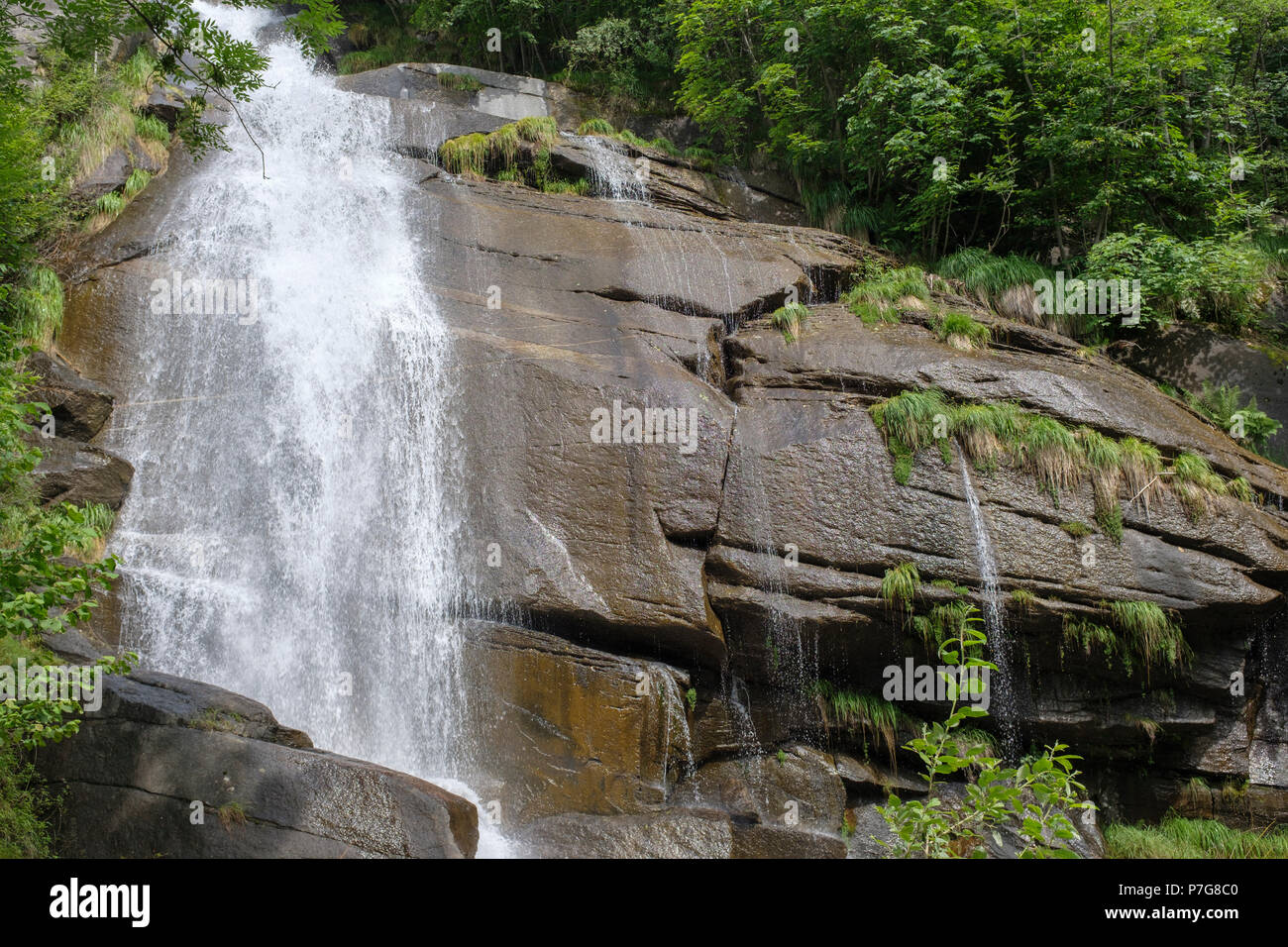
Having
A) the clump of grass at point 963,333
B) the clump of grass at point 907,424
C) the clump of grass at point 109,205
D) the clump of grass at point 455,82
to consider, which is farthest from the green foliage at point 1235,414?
the clump of grass at point 109,205

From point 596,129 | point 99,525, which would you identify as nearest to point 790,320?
point 596,129

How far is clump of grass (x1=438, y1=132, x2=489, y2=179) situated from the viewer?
571 inches

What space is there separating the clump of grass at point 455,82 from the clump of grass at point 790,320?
9897mm

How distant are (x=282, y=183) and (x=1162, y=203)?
47.6 feet

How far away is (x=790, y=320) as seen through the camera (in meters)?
11.7

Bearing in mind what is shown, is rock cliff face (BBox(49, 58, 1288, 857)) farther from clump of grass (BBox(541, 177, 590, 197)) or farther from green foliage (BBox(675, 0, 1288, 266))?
green foliage (BBox(675, 0, 1288, 266))

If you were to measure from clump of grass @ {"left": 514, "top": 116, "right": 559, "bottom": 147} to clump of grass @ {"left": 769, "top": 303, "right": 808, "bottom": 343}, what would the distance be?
5.83 meters

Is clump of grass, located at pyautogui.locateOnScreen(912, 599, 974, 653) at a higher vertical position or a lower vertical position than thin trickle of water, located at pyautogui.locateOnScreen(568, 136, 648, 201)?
lower

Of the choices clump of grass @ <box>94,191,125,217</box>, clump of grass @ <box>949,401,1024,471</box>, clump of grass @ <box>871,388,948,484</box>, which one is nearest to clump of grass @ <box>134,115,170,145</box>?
clump of grass @ <box>94,191,125,217</box>

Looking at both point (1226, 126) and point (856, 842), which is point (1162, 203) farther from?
point (856, 842)

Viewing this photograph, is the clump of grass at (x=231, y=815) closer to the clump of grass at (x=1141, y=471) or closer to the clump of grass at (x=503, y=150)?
the clump of grass at (x=1141, y=471)

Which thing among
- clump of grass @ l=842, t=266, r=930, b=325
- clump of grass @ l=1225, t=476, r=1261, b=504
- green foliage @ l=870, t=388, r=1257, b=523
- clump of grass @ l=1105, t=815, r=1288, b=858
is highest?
clump of grass @ l=842, t=266, r=930, b=325

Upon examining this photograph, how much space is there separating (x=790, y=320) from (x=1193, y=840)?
7777 mm

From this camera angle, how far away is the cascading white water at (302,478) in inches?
336
